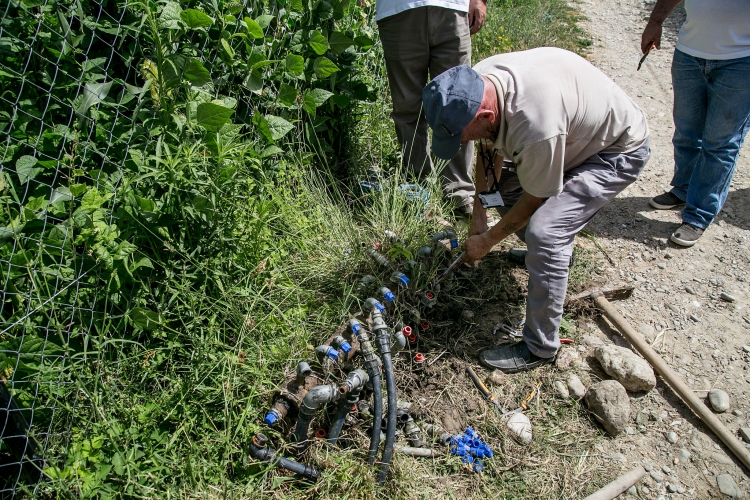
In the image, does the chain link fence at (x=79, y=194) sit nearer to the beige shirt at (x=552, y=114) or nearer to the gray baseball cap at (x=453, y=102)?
the gray baseball cap at (x=453, y=102)

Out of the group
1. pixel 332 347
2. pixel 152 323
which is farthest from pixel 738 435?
pixel 152 323

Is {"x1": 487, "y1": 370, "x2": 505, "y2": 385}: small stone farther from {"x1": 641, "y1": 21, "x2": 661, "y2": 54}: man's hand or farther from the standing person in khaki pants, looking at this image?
{"x1": 641, "y1": 21, "x2": 661, "y2": 54}: man's hand

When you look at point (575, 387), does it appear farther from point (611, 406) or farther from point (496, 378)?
point (496, 378)

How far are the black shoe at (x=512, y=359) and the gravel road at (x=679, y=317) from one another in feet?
1.53

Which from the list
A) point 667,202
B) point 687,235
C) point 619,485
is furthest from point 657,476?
point 667,202

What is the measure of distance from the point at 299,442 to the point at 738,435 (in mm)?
2152

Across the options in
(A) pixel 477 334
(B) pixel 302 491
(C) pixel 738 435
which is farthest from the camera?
(A) pixel 477 334

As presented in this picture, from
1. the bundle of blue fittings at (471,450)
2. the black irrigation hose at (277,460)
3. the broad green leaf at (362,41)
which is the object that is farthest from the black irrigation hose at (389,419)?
the broad green leaf at (362,41)

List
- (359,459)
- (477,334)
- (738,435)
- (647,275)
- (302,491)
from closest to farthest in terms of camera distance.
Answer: (302,491) < (359,459) < (738,435) < (477,334) < (647,275)

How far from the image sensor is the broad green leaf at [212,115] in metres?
2.40

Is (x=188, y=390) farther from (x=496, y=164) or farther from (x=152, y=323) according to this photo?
(x=496, y=164)

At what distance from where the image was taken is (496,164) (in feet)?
10.2

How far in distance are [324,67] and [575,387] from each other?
2315 mm

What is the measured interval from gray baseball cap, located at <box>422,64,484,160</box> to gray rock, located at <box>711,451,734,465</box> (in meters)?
1.93
